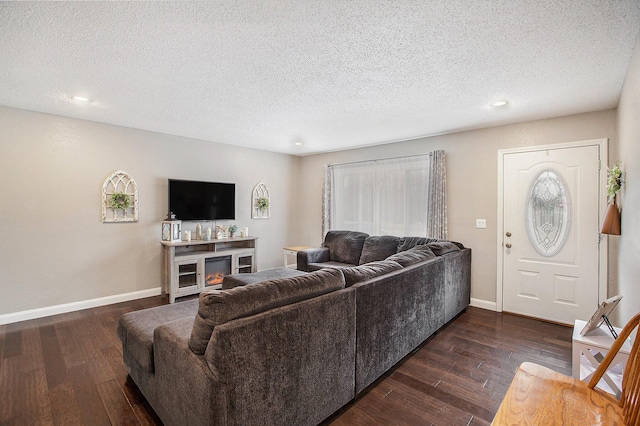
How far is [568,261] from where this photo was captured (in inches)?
139

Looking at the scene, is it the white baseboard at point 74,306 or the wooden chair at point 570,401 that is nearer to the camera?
the wooden chair at point 570,401

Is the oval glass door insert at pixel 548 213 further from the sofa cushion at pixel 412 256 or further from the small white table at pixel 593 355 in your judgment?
the small white table at pixel 593 355

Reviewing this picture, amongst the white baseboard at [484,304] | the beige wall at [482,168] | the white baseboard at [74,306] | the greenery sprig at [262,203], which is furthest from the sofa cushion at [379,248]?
the white baseboard at [74,306]

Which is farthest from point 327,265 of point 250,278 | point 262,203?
point 262,203

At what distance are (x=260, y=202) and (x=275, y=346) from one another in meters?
4.57

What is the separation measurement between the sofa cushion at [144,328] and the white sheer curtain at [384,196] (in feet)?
11.4

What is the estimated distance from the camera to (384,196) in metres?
5.26

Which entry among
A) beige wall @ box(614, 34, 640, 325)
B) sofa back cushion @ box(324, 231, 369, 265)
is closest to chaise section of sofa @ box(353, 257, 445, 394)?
beige wall @ box(614, 34, 640, 325)

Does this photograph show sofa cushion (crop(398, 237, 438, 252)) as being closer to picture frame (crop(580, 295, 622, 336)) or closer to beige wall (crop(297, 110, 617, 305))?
beige wall (crop(297, 110, 617, 305))

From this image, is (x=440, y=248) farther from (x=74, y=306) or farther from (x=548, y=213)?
(x=74, y=306)

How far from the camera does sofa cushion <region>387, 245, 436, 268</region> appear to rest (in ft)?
9.33

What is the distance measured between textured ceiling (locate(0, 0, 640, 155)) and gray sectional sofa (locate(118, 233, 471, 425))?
64.1 inches

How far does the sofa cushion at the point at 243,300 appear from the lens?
1.46m

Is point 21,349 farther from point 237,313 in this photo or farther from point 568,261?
point 568,261
